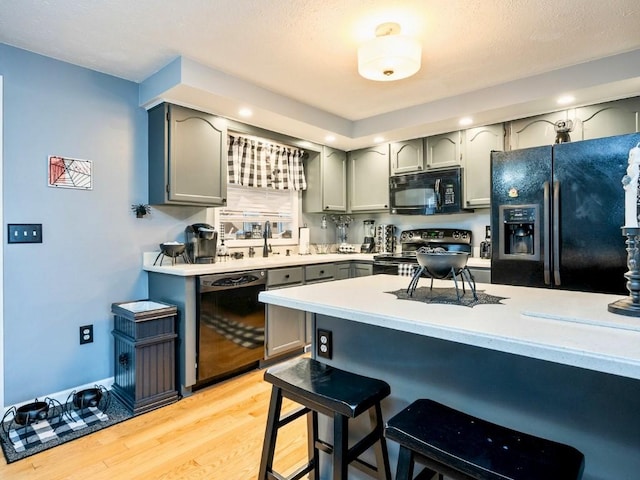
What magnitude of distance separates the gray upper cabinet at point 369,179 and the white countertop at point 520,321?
2.71 meters

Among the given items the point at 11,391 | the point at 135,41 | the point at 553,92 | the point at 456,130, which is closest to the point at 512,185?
the point at 553,92

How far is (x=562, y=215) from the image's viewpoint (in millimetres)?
2414

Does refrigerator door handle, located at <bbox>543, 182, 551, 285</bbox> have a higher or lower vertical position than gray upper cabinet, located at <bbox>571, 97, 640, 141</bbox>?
lower

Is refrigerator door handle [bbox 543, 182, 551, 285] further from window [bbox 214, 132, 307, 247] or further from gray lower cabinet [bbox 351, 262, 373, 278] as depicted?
window [bbox 214, 132, 307, 247]

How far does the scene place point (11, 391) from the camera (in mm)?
2402

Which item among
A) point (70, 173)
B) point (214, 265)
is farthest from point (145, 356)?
point (70, 173)

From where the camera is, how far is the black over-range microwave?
3.64m

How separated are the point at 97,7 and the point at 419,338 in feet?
7.61

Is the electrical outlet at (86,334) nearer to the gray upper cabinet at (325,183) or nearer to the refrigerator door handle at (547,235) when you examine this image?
the gray upper cabinet at (325,183)

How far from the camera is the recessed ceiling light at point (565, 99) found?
282cm

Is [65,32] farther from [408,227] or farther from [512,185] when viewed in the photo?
[408,227]

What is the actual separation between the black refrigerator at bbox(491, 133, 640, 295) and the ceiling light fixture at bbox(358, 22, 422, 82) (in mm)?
1029

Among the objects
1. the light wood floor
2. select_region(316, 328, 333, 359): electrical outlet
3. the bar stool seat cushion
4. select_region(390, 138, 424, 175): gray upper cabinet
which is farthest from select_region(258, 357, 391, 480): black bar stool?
select_region(390, 138, 424, 175): gray upper cabinet

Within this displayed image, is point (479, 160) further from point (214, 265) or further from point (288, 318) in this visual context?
point (214, 265)
